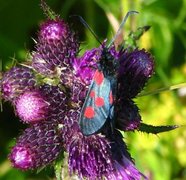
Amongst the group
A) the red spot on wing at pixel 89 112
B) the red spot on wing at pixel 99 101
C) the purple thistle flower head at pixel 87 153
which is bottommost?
the purple thistle flower head at pixel 87 153

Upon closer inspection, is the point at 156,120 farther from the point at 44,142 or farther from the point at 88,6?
the point at 44,142

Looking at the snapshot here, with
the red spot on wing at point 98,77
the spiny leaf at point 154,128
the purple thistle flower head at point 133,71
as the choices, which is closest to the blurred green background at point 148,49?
the spiny leaf at point 154,128

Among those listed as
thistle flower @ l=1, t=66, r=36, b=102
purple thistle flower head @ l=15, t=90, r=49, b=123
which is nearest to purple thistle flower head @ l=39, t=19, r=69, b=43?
thistle flower @ l=1, t=66, r=36, b=102

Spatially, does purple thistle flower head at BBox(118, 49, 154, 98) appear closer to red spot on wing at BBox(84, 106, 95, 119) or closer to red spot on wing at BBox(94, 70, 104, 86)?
red spot on wing at BBox(94, 70, 104, 86)

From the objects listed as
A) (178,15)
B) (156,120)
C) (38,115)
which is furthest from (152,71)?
(178,15)

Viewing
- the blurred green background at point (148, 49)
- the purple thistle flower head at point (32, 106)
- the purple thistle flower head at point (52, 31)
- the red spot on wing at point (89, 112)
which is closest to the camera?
the red spot on wing at point (89, 112)

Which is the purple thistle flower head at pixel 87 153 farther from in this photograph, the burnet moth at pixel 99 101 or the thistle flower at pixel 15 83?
the thistle flower at pixel 15 83
